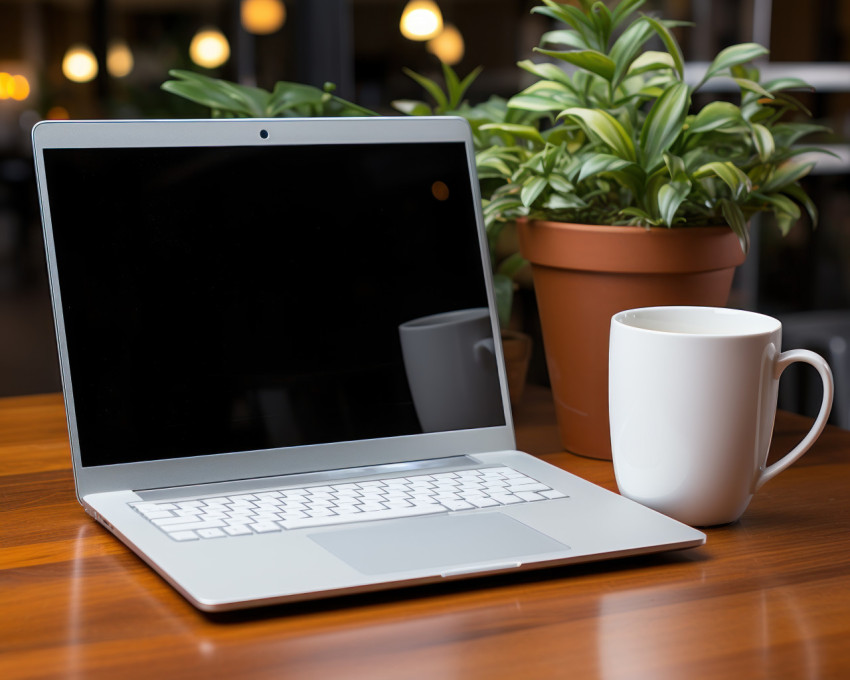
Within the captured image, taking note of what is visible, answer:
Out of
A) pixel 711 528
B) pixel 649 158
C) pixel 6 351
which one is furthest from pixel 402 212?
pixel 6 351

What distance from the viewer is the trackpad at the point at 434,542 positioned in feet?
1.84

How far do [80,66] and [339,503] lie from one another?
6.05 ft

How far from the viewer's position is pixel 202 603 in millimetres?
501

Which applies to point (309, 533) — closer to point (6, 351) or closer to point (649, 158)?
point (649, 158)

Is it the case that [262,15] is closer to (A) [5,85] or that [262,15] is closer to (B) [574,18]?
(A) [5,85]

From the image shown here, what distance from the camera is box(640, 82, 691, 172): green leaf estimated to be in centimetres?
78

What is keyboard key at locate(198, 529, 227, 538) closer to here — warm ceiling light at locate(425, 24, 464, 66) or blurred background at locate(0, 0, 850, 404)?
blurred background at locate(0, 0, 850, 404)

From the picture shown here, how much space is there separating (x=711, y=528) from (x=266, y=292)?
0.36 meters

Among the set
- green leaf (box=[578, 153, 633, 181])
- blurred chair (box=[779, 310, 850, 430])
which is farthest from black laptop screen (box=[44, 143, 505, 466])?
blurred chair (box=[779, 310, 850, 430])

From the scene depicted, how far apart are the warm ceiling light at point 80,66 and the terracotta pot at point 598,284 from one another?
5.46 ft

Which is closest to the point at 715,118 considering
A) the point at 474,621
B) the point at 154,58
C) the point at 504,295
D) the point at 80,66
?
the point at 504,295

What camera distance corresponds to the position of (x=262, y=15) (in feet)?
7.06

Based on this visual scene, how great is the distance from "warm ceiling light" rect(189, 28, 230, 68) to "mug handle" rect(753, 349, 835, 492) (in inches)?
71.0

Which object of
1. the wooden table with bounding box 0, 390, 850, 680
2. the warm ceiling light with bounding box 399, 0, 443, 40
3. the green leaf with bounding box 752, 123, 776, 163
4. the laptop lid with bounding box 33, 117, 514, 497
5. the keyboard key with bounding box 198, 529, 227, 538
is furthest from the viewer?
the warm ceiling light with bounding box 399, 0, 443, 40
